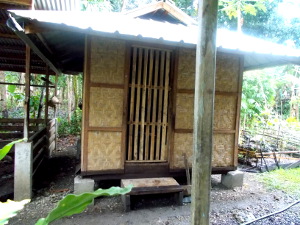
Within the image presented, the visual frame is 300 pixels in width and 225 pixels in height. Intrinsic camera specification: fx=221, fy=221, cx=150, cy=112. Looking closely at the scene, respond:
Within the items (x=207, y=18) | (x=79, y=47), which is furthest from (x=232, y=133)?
(x=79, y=47)

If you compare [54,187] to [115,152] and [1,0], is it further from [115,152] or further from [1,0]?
[1,0]

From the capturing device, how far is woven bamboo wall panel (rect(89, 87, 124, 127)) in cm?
386

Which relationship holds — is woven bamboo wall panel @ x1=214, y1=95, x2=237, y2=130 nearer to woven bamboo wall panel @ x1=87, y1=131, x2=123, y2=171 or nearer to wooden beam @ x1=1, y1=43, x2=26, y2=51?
woven bamboo wall panel @ x1=87, y1=131, x2=123, y2=171

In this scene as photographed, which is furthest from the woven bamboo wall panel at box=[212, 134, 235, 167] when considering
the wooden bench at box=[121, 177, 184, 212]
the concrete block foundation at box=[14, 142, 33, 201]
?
the concrete block foundation at box=[14, 142, 33, 201]

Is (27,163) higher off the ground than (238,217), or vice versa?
(27,163)

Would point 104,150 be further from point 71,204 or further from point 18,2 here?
point 71,204

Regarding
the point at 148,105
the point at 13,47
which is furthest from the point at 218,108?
the point at 13,47

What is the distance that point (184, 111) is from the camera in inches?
172

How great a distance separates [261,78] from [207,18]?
34.4ft

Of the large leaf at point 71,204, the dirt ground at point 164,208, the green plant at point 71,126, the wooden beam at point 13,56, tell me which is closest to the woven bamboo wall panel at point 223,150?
the dirt ground at point 164,208

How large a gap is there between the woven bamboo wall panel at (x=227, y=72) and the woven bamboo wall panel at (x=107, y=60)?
1960 millimetres

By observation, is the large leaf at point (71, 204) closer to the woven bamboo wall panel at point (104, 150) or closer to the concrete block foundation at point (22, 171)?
the woven bamboo wall panel at point (104, 150)

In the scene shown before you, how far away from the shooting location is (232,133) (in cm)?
468

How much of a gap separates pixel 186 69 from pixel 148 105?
1026mm
